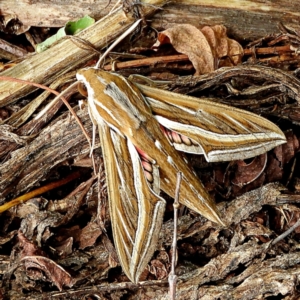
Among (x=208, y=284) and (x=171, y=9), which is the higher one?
(x=171, y=9)

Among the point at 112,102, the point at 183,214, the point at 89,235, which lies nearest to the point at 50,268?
the point at 89,235

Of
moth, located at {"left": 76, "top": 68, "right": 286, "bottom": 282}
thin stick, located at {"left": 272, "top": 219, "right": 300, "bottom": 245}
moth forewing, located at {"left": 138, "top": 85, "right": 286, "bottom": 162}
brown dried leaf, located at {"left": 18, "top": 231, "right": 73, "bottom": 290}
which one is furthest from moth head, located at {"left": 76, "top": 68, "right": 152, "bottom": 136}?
thin stick, located at {"left": 272, "top": 219, "right": 300, "bottom": 245}

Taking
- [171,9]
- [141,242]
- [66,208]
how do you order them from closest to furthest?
[141,242], [66,208], [171,9]

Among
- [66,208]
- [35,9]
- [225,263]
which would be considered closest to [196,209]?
[225,263]

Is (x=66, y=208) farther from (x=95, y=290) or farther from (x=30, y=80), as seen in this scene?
(x=30, y=80)

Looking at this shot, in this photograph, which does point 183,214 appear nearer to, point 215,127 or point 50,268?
point 215,127

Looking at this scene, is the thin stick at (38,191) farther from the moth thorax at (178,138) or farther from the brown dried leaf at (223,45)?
the brown dried leaf at (223,45)
